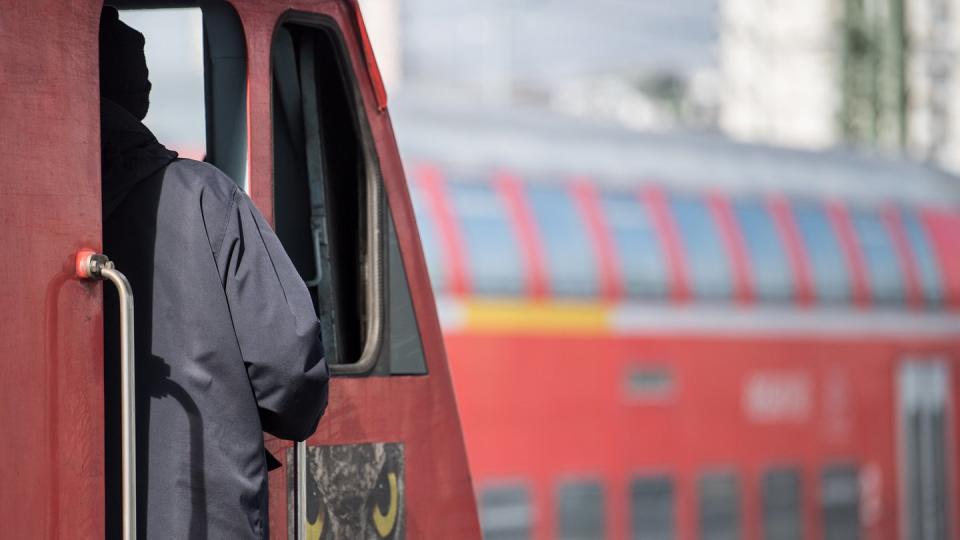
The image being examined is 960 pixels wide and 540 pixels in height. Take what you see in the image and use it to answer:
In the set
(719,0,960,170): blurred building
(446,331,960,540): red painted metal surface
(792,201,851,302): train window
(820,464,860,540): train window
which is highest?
(719,0,960,170): blurred building

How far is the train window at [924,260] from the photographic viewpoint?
17.1 metres

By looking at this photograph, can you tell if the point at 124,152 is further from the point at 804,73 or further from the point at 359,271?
the point at 804,73

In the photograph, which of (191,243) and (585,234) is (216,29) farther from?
(585,234)

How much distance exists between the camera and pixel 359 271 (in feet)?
14.2

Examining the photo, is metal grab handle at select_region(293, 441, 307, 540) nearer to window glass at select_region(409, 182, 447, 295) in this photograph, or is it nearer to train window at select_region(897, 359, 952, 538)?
window glass at select_region(409, 182, 447, 295)

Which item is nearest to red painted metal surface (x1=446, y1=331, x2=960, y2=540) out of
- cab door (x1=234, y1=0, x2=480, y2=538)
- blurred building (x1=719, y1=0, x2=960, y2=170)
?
cab door (x1=234, y1=0, x2=480, y2=538)

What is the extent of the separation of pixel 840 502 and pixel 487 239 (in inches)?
Answer: 182

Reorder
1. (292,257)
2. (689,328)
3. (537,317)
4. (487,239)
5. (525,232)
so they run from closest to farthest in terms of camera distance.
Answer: (292,257), (487,239), (537,317), (525,232), (689,328)

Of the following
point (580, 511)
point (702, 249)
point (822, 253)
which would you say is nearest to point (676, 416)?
point (580, 511)

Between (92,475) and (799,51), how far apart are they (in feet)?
125

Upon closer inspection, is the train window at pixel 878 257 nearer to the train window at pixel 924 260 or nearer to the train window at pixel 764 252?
the train window at pixel 924 260

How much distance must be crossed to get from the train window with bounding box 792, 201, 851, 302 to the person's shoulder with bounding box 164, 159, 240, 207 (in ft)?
41.9

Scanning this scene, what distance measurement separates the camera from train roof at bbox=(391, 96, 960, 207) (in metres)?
13.4

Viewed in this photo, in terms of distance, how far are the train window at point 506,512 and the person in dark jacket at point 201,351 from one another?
9.37 metres
